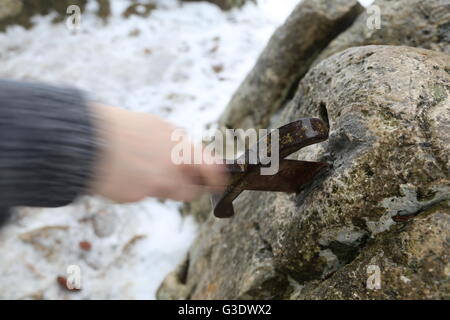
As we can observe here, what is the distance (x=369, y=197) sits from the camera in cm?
154

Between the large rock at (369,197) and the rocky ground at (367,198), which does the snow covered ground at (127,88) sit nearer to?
the rocky ground at (367,198)

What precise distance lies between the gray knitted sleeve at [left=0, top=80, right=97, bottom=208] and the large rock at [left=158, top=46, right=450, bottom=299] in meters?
1.07

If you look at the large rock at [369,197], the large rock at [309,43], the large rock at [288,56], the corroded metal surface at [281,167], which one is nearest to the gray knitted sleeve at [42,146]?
the corroded metal surface at [281,167]

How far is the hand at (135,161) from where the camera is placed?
3.04 ft

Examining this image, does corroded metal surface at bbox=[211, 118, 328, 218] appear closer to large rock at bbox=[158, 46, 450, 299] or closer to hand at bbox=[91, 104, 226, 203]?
large rock at bbox=[158, 46, 450, 299]

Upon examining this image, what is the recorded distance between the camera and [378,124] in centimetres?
158

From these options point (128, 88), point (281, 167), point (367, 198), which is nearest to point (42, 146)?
point (281, 167)

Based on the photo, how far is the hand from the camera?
36.4 inches

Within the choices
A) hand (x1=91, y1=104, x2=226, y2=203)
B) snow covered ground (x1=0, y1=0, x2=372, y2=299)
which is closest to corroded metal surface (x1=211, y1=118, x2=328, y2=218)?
hand (x1=91, y1=104, x2=226, y2=203)

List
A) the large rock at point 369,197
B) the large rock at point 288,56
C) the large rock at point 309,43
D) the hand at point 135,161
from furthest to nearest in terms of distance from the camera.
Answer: the large rock at point 288,56, the large rock at point 309,43, the large rock at point 369,197, the hand at point 135,161

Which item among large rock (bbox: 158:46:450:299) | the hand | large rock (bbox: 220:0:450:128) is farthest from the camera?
large rock (bbox: 220:0:450:128)

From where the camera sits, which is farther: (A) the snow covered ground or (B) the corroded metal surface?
(A) the snow covered ground

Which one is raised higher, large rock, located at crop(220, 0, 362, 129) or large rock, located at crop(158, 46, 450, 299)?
large rock, located at crop(220, 0, 362, 129)

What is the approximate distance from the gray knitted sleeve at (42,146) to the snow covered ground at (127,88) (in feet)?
5.47
